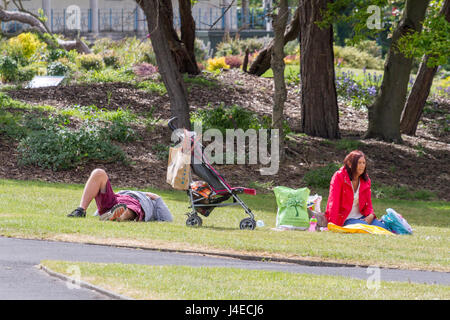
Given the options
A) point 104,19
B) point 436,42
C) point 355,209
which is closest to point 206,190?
point 355,209

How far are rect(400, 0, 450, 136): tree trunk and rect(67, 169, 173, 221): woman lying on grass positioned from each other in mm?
14220

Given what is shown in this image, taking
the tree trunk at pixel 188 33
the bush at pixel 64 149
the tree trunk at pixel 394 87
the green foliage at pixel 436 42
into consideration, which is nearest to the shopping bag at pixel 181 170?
the bush at pixel 64 149

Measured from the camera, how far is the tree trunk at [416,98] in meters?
24.0

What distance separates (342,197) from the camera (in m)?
11.6

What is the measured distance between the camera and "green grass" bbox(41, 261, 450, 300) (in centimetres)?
695

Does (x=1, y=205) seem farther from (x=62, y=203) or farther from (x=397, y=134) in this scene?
(x=397, y=134)

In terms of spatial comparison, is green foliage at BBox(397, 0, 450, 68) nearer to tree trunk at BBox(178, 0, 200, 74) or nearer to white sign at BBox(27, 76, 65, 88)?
tree trunk at BBox(178, 0, 200, 74)

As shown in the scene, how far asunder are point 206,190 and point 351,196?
212 centimetres

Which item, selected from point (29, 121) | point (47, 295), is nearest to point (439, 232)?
point (47, 295)

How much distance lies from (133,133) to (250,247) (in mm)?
10586

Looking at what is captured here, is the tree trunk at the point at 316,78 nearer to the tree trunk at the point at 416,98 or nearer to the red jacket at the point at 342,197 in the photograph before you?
the tree trunk at the point at 416,98

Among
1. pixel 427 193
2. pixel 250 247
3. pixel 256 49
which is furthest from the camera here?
pixel 256 49

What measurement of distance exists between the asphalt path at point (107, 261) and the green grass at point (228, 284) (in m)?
0.31
